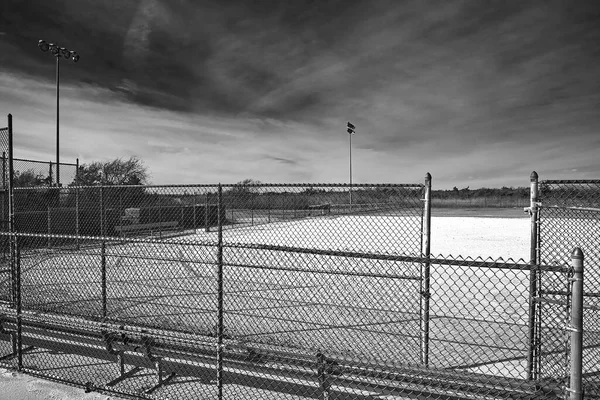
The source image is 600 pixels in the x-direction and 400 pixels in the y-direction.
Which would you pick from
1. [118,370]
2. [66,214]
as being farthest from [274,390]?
[66,214]

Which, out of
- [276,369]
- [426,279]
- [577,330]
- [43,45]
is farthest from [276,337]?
[43,45]

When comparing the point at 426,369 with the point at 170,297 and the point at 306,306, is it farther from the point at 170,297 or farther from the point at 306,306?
the point at 170,297

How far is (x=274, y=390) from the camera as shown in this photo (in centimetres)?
417

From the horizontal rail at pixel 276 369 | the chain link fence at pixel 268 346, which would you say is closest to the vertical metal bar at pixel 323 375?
the chain link fence at pixel 268 346

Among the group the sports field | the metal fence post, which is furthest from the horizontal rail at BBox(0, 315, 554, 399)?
the metal fence post

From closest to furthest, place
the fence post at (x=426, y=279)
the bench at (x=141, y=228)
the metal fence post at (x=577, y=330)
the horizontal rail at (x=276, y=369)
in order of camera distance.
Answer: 1. the metal fence post at (x=577, y=330)
2. the horizontal rail at (x=276, y=369)
3. the fence post at (x=426, y=279)
4. the bench at (x=141, y=228)

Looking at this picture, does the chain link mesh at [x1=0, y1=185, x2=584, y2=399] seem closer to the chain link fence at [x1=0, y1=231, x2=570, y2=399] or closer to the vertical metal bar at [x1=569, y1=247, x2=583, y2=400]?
the chain link fence at [x1=0, y1=231, x2=570, y2=399]

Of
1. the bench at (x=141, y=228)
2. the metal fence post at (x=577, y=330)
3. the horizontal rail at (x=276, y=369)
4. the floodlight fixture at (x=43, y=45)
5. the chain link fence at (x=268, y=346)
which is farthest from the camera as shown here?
the floodlight fixture at (x=43, y=45)

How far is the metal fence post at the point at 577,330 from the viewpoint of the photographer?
2.26m

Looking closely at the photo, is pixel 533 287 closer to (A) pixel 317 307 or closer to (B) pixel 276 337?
(B) pixel 276 337

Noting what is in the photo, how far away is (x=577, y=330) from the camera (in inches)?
90.4

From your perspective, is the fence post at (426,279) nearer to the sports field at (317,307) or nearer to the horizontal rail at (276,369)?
the sports field at (317,307)

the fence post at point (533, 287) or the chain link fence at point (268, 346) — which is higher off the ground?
the fence post at point (533, 287)

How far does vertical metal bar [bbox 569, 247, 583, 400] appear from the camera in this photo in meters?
2.26
